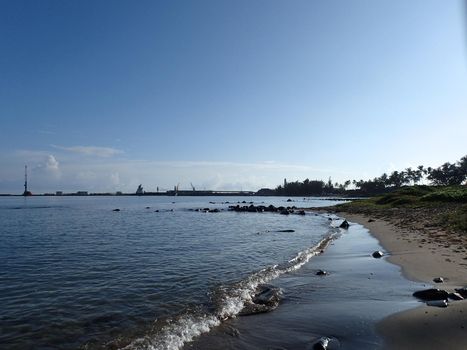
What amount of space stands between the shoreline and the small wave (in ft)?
14.7

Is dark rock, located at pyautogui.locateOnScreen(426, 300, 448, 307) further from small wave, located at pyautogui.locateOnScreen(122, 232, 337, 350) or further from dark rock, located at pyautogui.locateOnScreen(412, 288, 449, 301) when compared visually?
small wave, located at pyautogui.locateOnScreen(122, 232, 337, 350)

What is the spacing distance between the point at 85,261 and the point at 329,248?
15.4 meters

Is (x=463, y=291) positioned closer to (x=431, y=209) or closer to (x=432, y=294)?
(x=432, y=294)

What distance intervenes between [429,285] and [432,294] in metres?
2.02

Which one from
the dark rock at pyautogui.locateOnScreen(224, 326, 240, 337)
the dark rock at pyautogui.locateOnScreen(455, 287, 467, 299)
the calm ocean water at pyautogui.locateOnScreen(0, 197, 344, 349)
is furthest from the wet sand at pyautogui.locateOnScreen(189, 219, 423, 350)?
the dark rock at pyautogui.locateOnScreen(455, 287, 467, 299)

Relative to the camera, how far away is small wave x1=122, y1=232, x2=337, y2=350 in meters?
9.29

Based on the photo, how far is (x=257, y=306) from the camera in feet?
39.9

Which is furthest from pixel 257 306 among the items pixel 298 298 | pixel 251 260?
pixel 251 260

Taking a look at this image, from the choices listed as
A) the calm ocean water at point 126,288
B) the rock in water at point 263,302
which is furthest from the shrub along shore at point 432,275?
the calm ocean water at point 126,288

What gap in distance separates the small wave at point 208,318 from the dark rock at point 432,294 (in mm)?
5376

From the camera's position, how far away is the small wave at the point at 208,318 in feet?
30.5

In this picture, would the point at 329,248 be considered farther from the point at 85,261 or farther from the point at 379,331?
the point at 379,331

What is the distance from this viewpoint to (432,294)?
11.5m

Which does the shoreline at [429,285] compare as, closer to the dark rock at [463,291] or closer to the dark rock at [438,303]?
the dark rock at [438,303]
